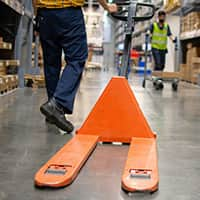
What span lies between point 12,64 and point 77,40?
14.0 ft

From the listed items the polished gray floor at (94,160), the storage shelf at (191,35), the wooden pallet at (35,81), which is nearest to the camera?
the polished gray floor at (94,160)

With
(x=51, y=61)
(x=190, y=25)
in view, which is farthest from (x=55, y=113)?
(x=190, y=25)

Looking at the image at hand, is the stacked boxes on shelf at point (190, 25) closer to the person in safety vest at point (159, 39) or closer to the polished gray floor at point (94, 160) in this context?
the person in safety vest at point (159, 39)

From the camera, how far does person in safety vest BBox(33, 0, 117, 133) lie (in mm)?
3359

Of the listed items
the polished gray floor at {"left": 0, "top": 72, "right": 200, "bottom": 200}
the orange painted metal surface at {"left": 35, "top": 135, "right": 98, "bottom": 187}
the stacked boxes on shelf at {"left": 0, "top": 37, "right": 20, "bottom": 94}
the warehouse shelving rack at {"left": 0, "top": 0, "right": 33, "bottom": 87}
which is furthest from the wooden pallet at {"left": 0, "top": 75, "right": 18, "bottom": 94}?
the orange painted metal surface at {"left": 35, "top": 135, "right": 98, "bottom": 187}

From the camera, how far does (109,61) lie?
33625mm

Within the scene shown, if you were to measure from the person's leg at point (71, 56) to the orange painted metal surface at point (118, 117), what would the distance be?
0.43 m

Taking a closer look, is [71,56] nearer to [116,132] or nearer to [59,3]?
[59,3]

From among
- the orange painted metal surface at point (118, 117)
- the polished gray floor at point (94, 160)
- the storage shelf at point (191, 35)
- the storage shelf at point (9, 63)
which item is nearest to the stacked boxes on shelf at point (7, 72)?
the storage shelf at point (9, 63)

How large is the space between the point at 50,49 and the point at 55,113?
2.11 ft

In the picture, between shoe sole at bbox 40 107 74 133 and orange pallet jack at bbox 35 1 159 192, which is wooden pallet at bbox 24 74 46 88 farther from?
orange pallet jack at bbox 35 1 159 192

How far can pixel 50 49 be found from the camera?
365 cm

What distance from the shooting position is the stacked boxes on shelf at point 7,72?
6613 millimetres

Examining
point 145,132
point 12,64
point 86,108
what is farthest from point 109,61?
point 145,132
